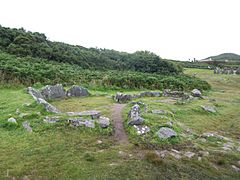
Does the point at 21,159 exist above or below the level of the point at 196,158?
above

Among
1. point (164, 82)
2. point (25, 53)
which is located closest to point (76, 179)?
point (164, 82)

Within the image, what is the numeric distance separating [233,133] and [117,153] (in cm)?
850

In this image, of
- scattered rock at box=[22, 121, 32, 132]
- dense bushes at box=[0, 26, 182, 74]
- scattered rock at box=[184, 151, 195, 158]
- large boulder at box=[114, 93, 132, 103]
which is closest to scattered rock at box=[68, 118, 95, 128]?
scattered rock at box=[22, 121, 32, 132]

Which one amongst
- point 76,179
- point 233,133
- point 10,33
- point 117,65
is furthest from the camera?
point 117,65

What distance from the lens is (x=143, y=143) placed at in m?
11.1

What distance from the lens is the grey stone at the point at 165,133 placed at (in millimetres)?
11745

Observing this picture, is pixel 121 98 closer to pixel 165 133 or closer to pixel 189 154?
pixel 165 133

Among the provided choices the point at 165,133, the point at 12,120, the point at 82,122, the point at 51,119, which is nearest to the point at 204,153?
the point at 165,133

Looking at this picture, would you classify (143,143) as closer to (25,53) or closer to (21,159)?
(21,159)

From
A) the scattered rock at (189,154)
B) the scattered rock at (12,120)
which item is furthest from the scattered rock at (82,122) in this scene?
the scattered rock at (189,154)

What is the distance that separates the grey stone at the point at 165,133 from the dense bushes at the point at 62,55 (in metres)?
30.7

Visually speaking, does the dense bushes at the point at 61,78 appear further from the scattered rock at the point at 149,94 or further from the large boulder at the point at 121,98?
the large boulder at the point at 121,98

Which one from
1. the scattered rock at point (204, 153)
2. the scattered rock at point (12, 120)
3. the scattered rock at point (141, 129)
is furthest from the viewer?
the scattered rock at point (12, 120)

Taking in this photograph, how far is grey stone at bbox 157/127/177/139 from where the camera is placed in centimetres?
1175
